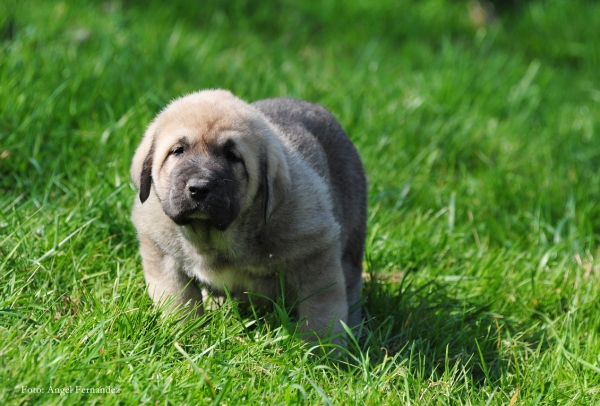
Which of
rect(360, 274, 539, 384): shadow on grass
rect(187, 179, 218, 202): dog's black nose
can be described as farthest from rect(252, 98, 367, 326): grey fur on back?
rect(187, 179, 218, 202): dog's black nose

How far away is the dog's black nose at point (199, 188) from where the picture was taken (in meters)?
3.25

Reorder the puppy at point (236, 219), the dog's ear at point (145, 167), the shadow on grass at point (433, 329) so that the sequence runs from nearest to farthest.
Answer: the puppy at point (236, 219) < the dog's ear at point (145, 167) < the shadow on grass at point (433, 329)

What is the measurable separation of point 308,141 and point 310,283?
0.90m

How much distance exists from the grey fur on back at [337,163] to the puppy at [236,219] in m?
0.26

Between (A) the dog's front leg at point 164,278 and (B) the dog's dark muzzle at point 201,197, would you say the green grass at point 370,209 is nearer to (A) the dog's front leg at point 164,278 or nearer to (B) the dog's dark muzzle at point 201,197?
(A) the dog's front leg at point 164,278

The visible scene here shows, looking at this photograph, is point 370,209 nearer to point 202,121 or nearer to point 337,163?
point 337,163

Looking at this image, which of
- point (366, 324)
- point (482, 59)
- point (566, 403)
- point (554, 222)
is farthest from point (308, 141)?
point (482, 59)

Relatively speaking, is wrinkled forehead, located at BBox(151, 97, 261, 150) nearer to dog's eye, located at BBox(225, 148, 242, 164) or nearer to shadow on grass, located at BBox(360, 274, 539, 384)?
dog's eye, located at BBox(225, 148, 242, 164)

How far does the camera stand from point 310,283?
12.0 feet

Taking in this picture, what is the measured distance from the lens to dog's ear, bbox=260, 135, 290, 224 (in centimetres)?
355

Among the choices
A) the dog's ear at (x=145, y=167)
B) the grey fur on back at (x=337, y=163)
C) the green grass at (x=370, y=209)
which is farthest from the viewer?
the grey fur on back at (x=337, y=163)

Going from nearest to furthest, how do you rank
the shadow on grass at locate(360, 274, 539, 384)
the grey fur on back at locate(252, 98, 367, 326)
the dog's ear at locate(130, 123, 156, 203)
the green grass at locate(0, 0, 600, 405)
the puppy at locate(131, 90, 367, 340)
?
the green grass at locate(0, 0, 600, 405) < the puppy at locate(131, 90, 367, 340) < the dog's ear at locate(130, 123, 156, 203) < the shadow on grass at locate(360, 274, 539, 384) < the grey fur on back at locate(252, 98, 367, 326)

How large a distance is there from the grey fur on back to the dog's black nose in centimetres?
87

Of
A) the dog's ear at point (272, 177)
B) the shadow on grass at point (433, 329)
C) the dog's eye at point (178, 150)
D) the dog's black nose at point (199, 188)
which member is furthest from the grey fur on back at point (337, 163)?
the dog's black nose at point (199, 188)
